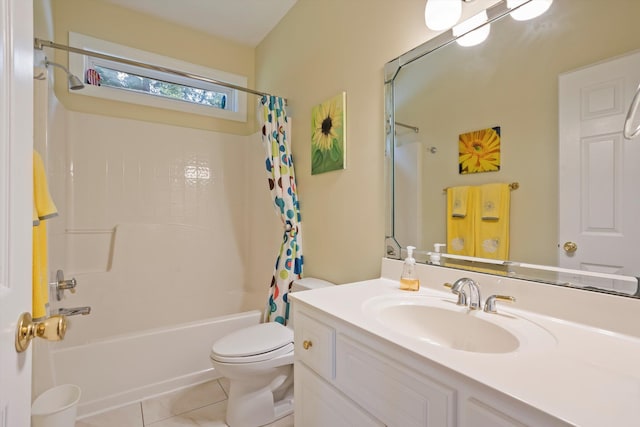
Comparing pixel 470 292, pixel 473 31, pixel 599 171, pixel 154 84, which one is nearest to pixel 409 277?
pixel 470 292

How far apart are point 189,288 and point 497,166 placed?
2373 millimetres

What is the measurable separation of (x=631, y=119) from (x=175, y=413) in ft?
7.56

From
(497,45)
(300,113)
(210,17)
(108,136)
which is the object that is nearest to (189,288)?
(108,136)

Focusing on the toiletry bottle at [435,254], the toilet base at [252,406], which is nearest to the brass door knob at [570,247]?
the toiletry bottle at [435,254]

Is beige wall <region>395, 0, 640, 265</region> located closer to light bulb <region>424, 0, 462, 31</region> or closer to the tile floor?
light bulb <region>424, 0, 462, 31</region>

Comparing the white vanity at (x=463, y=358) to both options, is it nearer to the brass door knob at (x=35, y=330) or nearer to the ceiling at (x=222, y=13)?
the brass door knob at (x=35, y=330)

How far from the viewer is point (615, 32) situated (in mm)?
806

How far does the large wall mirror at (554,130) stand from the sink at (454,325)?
0.66 ft

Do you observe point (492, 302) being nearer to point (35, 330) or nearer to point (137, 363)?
point (35, 330)

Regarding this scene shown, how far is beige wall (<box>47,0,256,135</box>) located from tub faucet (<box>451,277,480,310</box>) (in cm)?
238

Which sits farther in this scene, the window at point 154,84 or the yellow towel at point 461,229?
the window at point 154,84

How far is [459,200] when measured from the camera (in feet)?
3.88

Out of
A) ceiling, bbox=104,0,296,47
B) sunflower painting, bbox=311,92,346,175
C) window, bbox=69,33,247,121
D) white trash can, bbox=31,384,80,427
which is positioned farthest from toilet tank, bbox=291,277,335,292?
ceiling, bbox=104,0,296,47

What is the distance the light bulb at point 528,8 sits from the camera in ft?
3.07
